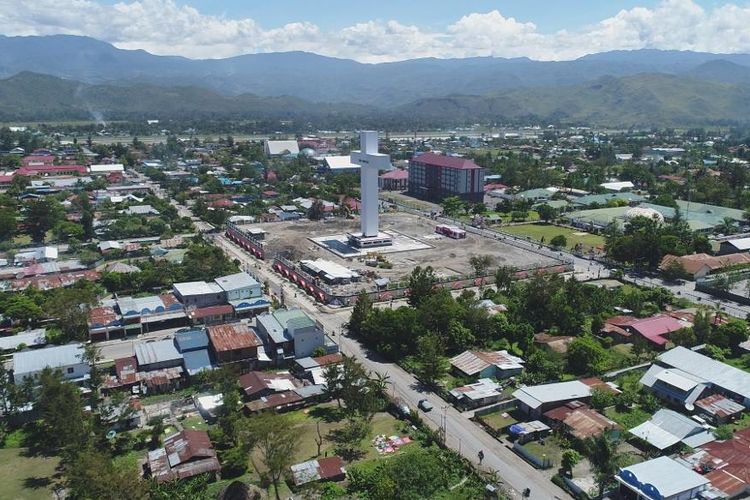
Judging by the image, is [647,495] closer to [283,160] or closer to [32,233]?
[32,233]

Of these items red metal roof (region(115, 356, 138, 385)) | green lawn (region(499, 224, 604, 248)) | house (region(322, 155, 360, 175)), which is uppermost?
house (region(322, 155, 360, 175))

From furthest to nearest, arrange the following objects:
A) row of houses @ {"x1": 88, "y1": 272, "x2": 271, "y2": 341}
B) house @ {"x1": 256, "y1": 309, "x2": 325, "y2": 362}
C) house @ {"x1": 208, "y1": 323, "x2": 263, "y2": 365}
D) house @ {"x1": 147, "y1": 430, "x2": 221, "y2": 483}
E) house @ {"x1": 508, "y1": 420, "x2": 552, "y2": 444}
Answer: row of houses @ {"x1": 88, "y1": 272, "x2": 271, "y2": 341} → house @ {"x1": 256, "y1": 309, "x2": 325, "y2": 362} → house @ {"x1": 208, "y1": 323, "x2": 263, "y2": 365} → house @ {"x1": 508, "y1": 420, "x2": 552, "y2": 444} → house @ {"x1": 147, "y1": 430, "x2": 221, "y2": 483}

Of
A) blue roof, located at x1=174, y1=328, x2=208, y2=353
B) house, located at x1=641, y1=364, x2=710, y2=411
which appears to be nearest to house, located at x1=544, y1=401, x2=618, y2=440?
house, located at x1=641, y1=364, x2=710, y2=411

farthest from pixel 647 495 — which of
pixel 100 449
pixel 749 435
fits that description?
pixel 100 449

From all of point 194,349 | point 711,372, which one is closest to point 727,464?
point 711,372

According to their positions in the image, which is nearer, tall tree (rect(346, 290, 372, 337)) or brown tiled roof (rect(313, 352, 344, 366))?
brown tiled roof (rect(313, 352, 344, 366))

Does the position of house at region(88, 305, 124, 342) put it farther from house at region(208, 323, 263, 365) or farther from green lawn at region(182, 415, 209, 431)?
green lawn at region(182, 415, 209, 431)
